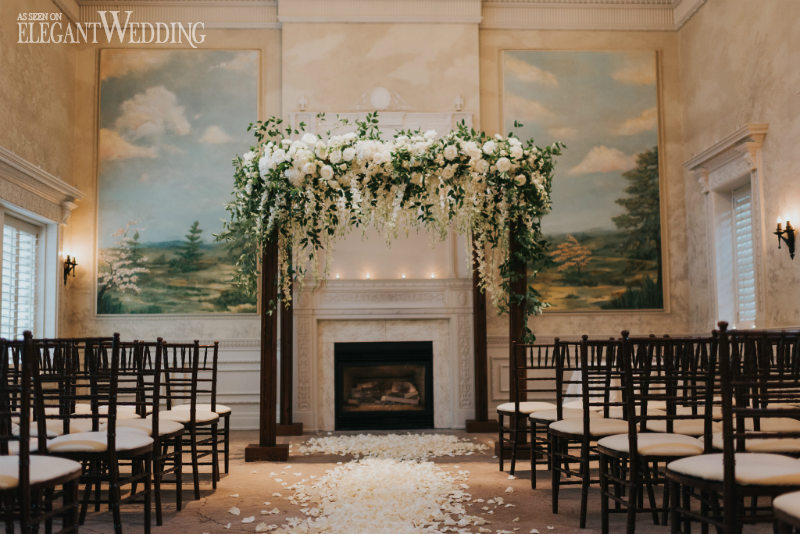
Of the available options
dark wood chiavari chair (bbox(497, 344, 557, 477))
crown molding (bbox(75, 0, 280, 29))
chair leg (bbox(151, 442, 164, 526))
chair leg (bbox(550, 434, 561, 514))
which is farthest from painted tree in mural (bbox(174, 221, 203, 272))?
chair leg (bbox(550, 434, 561, 514))

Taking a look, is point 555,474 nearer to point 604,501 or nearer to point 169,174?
point 604,501

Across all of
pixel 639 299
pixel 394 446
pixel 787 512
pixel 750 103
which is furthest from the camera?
pixel 639 299

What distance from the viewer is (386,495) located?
5016 millimetres

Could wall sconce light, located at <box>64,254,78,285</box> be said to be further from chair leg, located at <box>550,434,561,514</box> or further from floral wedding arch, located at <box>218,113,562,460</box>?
chair leg, located at <box>550,434,561,514</box>

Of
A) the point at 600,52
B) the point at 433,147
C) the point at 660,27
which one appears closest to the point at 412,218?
the point at 433,147

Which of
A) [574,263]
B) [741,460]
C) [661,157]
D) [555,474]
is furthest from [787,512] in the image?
[661,157]

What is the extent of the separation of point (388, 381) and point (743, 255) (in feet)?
14.0

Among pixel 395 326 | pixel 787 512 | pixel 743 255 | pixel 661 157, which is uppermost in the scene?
pixel 661 157

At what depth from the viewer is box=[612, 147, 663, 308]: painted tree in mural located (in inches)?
Result: 365

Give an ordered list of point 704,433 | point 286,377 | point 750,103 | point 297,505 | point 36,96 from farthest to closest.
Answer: point 286,377 → point 36,96 → point 750,103 → point 297,505 → point 704,433

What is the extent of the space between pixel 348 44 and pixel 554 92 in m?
2.68

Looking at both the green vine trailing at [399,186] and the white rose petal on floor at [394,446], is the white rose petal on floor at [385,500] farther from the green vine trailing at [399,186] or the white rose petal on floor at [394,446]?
the green vine trailing at [399,186]

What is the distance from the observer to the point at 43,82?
837 cm

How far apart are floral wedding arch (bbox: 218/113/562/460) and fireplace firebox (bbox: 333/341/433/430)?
244 centimetres
